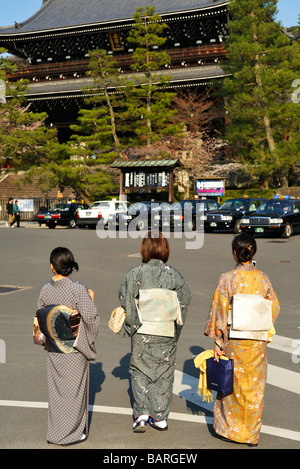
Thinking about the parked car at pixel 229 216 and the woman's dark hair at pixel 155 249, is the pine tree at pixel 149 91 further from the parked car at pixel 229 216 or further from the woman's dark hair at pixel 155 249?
the woman's dark hair at pixel 155 249

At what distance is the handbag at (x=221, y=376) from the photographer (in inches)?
171

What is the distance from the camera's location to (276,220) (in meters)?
23.8

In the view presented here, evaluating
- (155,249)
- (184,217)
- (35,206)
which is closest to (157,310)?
(155,249)

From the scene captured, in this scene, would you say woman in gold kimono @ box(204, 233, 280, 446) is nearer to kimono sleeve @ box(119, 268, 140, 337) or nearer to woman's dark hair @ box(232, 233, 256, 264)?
woman's dark hair @ box(232, 233, 256, 264)

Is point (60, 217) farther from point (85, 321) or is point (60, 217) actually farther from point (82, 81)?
point (85, 321)

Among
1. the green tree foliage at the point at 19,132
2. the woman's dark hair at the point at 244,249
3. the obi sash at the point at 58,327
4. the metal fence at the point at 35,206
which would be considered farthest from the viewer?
the metal fence at the point at 35,206

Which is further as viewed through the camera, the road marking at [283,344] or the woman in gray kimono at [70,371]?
the road marking at [283,344]

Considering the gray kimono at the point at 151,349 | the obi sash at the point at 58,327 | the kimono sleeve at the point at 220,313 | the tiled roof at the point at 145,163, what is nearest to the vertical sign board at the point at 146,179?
the tiled roof at the point at 145,163

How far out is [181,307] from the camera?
15.6ft

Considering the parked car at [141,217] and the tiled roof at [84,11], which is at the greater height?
the tiled roof at [84,11]

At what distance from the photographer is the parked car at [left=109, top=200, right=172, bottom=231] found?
29.8 m

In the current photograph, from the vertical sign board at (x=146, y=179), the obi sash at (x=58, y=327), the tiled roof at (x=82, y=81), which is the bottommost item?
the obi sash at (x=58, y=327)

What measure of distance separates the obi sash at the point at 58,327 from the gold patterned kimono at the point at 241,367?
42.2 inches

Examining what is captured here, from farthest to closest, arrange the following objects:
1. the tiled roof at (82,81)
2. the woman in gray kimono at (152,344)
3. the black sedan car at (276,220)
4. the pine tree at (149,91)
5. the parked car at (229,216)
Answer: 1. the tiled roof at (82,81)
2. the pine tree at (149,91)
3. the parked car at (229,216)
4. the black sedan car at (276,220)
5. the woman in gray kimono at (152,344)
